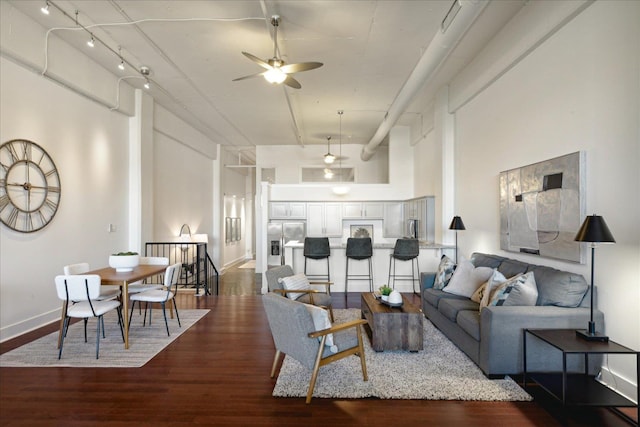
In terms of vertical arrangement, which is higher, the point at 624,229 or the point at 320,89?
the point at 320,89

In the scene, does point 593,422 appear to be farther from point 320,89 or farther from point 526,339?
point 320,89

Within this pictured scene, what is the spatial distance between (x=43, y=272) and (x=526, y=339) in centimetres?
556

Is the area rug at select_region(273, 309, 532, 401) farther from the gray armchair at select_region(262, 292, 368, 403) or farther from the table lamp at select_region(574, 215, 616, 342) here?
the table lamp at select_region(574, 215, 616, 342)

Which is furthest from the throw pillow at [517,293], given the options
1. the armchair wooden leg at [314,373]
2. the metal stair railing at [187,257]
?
the metal stair railing at [187,257]

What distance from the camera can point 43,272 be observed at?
4324mm

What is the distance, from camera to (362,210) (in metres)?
9.19

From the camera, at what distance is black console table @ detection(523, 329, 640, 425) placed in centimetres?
222

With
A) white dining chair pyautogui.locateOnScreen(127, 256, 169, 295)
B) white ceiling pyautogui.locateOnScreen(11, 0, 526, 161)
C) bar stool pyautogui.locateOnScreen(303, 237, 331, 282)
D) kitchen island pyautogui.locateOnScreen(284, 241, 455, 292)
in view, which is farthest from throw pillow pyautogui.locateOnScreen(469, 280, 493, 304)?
white dining chair pyautogui.locateOnScreen(127, 256, 169, 295)

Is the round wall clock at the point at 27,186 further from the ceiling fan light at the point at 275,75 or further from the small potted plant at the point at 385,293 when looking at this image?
the small potted plant at the point at 385,293

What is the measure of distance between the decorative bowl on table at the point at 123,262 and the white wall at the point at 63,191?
1105 mm

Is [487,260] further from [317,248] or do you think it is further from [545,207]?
[317,248]

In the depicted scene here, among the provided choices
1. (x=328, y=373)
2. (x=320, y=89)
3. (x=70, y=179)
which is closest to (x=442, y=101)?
(x=320, y=89)

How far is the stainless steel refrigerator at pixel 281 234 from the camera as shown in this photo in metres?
9.32

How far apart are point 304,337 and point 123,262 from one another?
2.76 metres
